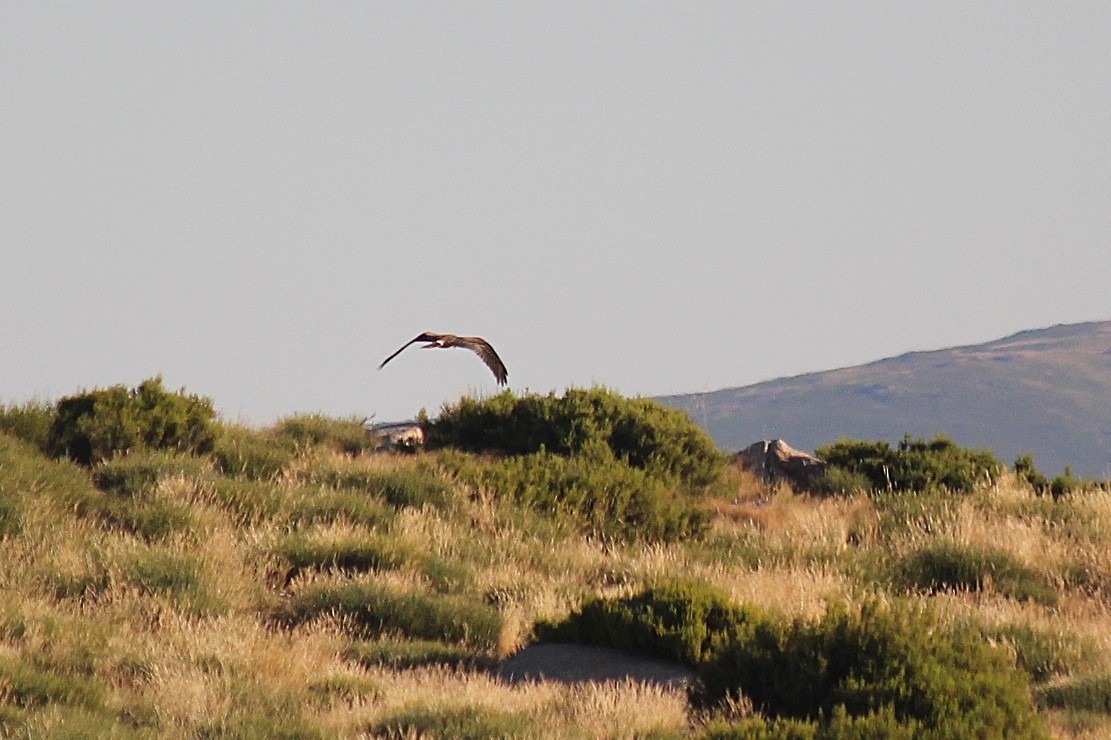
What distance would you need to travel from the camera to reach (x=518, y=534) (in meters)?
15.6

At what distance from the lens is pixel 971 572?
47.4 feet

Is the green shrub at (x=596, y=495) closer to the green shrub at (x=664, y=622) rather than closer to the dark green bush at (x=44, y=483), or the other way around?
the dark green bush at (x=44, y=483)

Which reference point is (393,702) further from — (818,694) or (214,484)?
(214,484)

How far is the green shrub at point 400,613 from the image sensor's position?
11875 millimetres

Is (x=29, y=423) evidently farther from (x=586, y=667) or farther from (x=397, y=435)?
(x=586, y=667)

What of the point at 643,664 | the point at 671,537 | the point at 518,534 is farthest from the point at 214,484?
the point at 643,664

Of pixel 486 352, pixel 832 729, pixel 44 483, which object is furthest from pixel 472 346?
pixel 832 729

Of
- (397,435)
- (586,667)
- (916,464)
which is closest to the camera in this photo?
(586,667)

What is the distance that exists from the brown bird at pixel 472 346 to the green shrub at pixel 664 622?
25.7 feet

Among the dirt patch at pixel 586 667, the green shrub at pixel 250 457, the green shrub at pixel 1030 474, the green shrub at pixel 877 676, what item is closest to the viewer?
the green shrub at pixel 877 676

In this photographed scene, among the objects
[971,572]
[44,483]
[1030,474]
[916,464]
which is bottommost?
[971,572]

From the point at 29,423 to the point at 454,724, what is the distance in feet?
38.0

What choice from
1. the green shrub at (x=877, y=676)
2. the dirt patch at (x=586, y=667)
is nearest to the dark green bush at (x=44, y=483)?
the dirt patch at (x=586, y=667)

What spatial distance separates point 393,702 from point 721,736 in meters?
2.36
